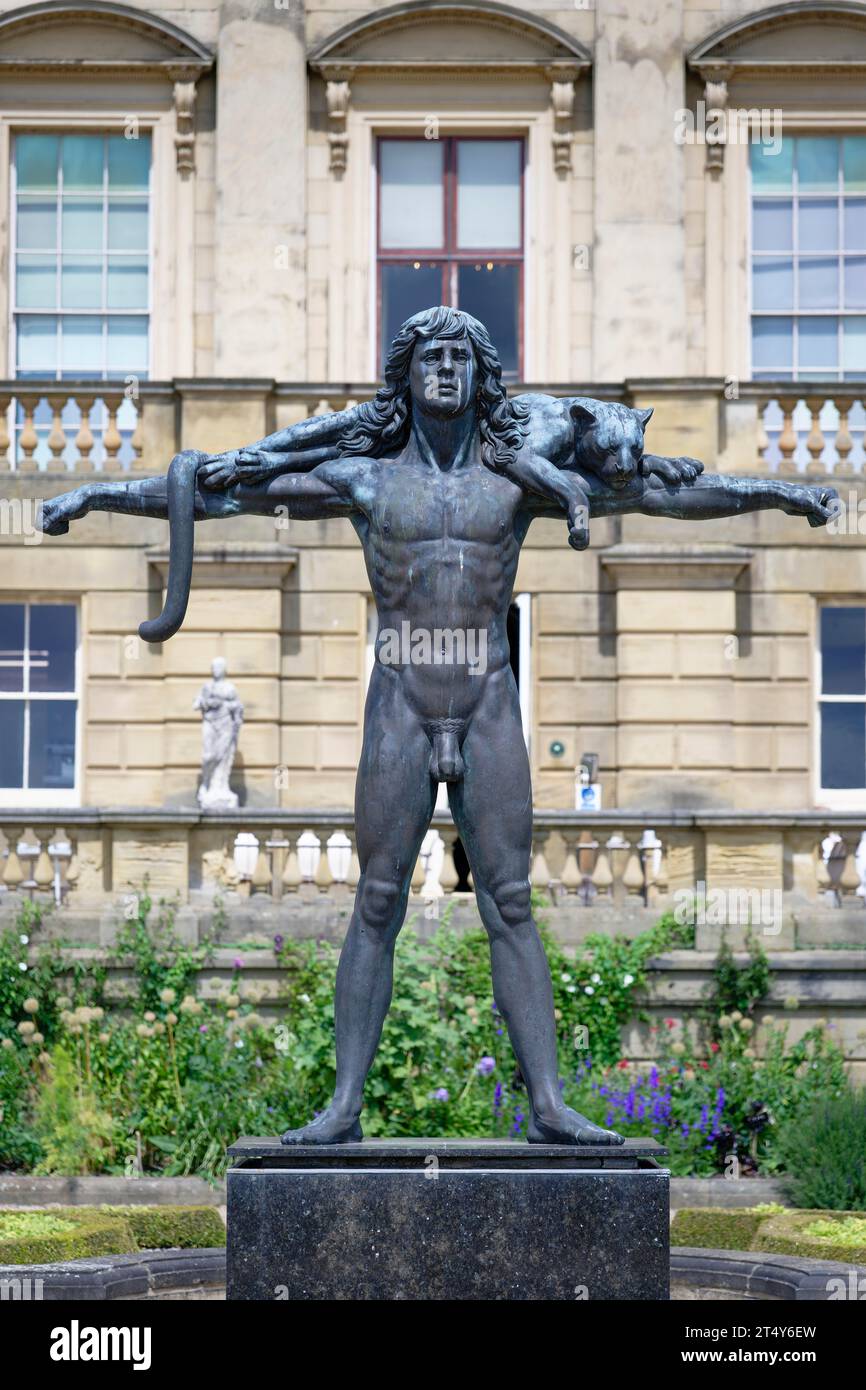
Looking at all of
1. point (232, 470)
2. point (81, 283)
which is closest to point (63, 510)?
point (232, 470)

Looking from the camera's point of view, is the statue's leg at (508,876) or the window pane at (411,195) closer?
the statue's leg at (508,876)

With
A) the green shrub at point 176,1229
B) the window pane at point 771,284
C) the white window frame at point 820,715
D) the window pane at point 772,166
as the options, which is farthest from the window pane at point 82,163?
the green shrub at point 176,1229

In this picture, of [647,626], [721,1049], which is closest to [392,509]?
[721,1049]

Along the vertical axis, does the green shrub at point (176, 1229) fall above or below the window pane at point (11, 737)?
below

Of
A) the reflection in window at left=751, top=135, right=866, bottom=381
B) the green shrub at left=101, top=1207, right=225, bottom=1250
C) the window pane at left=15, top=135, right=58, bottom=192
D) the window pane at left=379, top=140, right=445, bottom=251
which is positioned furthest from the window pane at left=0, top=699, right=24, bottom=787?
the green shrub at left=101, top=1207, right=225, bottom=1250

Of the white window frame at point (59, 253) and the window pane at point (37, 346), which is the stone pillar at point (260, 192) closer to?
the white window frame at point (59, 253)

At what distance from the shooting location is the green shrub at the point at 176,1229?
10766 mm

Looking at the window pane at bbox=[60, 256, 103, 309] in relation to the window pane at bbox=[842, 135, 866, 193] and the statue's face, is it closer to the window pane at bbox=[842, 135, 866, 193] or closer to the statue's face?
the window pane at bbox=[842, 135, 866, 193]

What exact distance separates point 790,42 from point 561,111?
2429mm

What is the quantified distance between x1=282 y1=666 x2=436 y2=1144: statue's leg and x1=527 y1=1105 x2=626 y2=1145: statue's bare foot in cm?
64

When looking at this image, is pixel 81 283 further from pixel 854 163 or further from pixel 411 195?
pixel 854 163

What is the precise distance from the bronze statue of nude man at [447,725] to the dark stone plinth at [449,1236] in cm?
34

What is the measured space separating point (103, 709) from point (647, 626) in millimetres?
5294

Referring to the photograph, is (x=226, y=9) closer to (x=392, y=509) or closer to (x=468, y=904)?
(x=468, y=904)
